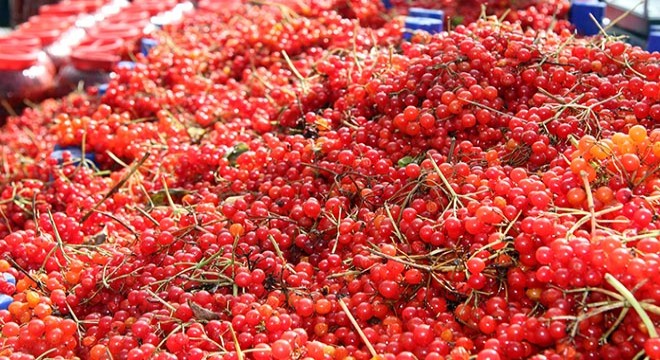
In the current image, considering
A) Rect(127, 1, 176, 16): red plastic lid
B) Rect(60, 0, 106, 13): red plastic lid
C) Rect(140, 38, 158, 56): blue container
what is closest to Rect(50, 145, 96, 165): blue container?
Rect(140, 38, 158, 56): blue container

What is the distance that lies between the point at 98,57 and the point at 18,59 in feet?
1.69

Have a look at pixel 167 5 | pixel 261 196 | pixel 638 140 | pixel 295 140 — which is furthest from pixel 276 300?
pixel 167 5

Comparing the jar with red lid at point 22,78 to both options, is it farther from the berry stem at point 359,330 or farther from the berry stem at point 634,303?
the berry stem at point 634,303

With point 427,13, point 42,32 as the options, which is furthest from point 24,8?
point 427,13

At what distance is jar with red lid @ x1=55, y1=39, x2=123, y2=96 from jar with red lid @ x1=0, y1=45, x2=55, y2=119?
91mm

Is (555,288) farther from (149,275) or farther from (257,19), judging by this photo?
(257,19)

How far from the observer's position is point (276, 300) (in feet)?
4.31

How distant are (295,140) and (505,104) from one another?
1.88ft

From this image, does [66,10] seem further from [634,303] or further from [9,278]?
[634,303]

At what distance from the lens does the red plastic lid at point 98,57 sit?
143 inches

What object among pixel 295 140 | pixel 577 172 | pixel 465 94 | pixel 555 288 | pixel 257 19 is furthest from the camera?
pixel 257 19

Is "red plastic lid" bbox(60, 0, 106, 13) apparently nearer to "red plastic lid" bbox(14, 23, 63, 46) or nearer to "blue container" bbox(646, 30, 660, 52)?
"red plastic lid" bbox(14, 23, 63, 46)

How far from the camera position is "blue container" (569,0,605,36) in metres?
2.79

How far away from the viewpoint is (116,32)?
4.05 metres
